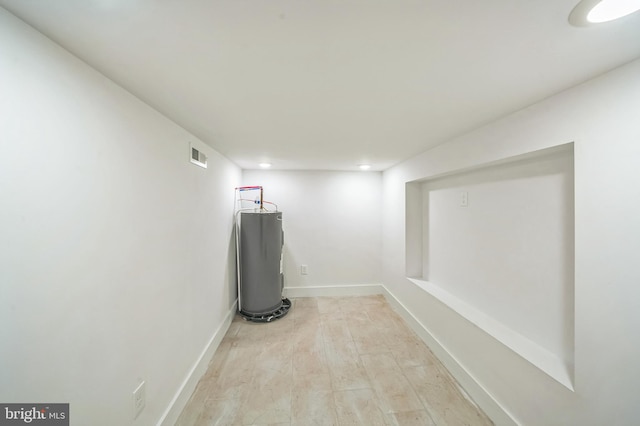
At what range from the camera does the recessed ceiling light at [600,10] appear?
0.59 m

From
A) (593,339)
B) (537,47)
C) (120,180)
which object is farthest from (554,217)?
(120,180)

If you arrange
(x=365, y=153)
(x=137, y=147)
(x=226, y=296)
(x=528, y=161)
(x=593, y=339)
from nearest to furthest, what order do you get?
1. (x=593, y=339)
2. (x=137, y=147)
3. (x=528, y=161)
4. (x=365, y=153)
5. (x=226, y=296)

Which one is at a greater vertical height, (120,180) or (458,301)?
(120,180)

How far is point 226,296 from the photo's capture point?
2.62m

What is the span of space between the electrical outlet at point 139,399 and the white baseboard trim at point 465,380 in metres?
2.20

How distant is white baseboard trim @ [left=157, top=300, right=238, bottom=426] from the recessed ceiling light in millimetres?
2638

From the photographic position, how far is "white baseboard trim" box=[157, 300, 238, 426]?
55.6 inches

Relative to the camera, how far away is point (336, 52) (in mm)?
807

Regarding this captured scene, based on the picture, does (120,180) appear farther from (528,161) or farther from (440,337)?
(440,337)

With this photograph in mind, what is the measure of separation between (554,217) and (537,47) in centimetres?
105

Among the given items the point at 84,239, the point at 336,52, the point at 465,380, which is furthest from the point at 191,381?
the point at 336,52

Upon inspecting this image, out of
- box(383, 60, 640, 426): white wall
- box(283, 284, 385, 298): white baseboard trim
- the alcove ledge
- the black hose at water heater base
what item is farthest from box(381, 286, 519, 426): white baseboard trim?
the black hose at water heater base

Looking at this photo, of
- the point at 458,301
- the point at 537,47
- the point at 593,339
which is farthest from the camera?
the point at 458,301

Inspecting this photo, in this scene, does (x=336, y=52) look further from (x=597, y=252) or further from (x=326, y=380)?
(x=326, y=380)
